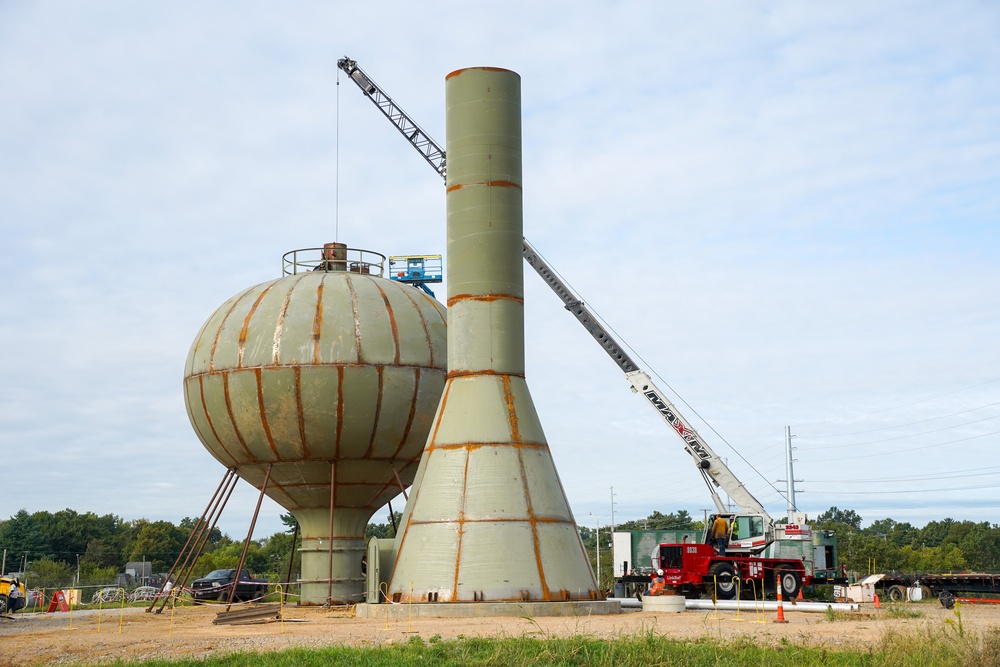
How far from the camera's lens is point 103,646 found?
54.0 ft

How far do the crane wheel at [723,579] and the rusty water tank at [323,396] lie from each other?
9.33 metres

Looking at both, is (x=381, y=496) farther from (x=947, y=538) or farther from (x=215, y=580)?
(x=947, y=538)

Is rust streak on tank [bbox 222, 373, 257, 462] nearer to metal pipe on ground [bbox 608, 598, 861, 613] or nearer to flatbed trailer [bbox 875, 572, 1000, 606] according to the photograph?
metal pipe on ground [bbox 608, 598, 861, 613]

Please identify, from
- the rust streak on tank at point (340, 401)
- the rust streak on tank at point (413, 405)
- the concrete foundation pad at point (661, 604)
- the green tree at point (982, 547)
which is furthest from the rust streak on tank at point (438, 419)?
the green tree at point (982, 547)

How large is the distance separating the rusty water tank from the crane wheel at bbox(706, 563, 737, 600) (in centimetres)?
933

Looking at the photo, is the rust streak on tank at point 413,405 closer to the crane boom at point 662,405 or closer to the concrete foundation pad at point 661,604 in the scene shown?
the concrete foundation pad at point 661,604

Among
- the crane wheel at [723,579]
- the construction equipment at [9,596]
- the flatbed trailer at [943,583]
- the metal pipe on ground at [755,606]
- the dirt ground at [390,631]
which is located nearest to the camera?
the dirt ground at [390,631]

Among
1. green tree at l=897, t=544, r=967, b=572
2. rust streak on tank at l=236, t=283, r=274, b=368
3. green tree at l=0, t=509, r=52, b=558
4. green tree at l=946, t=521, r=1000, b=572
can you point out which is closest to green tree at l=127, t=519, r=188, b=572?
green tree at l=0, t=509, r=52, b=558

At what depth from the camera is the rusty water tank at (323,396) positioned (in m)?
24.0

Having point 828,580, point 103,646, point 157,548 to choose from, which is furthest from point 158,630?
point 157,548

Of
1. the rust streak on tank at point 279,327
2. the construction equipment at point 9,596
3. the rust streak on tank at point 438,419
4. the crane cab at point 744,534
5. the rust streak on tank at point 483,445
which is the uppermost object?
the rust streak on tank at point 279,327

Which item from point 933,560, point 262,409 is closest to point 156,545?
point 933,560

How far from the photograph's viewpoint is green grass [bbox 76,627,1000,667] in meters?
13.0

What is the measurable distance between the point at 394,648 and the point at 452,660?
1.37 metres
